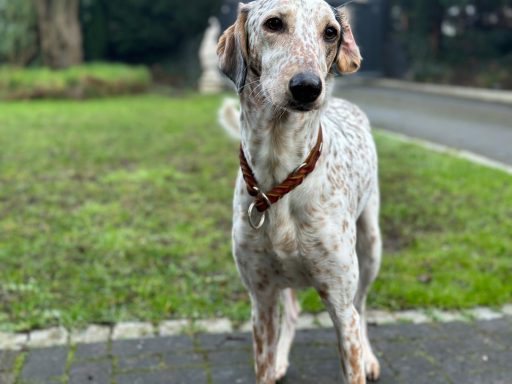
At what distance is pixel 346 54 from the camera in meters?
2.74

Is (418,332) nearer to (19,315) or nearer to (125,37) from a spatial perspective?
(19,315)

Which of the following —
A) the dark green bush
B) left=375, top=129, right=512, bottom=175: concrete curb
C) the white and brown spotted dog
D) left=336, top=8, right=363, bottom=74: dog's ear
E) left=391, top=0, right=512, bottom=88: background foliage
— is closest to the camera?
the white and brown spotted dog

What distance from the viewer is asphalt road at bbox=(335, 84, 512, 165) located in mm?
10461

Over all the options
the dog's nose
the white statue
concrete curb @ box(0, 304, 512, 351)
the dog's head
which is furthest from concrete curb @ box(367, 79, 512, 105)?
the dog's nose

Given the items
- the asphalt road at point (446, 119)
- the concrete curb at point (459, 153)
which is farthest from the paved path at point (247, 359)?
the asphalt road at point (446, 119)

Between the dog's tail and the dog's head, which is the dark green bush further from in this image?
the dog's head

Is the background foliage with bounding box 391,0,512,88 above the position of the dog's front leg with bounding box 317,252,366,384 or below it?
below

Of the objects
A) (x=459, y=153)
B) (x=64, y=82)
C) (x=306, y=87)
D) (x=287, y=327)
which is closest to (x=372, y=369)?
(x=287, y=327)

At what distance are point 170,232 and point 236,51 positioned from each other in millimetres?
3501

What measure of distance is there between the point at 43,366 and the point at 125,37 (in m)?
18.9

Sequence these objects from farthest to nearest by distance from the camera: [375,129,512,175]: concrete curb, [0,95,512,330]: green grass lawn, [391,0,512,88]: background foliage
Answer: 1. [391,0,512,88]: background foliage
2. [375,129,512,175]: concrete curb
3. [0,95,512,330]: green grass lawn

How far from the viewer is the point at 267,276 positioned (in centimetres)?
286

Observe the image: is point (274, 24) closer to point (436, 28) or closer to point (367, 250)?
point (367, 250)

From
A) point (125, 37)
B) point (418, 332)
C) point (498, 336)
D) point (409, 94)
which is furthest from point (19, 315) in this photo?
point (125, 37)
